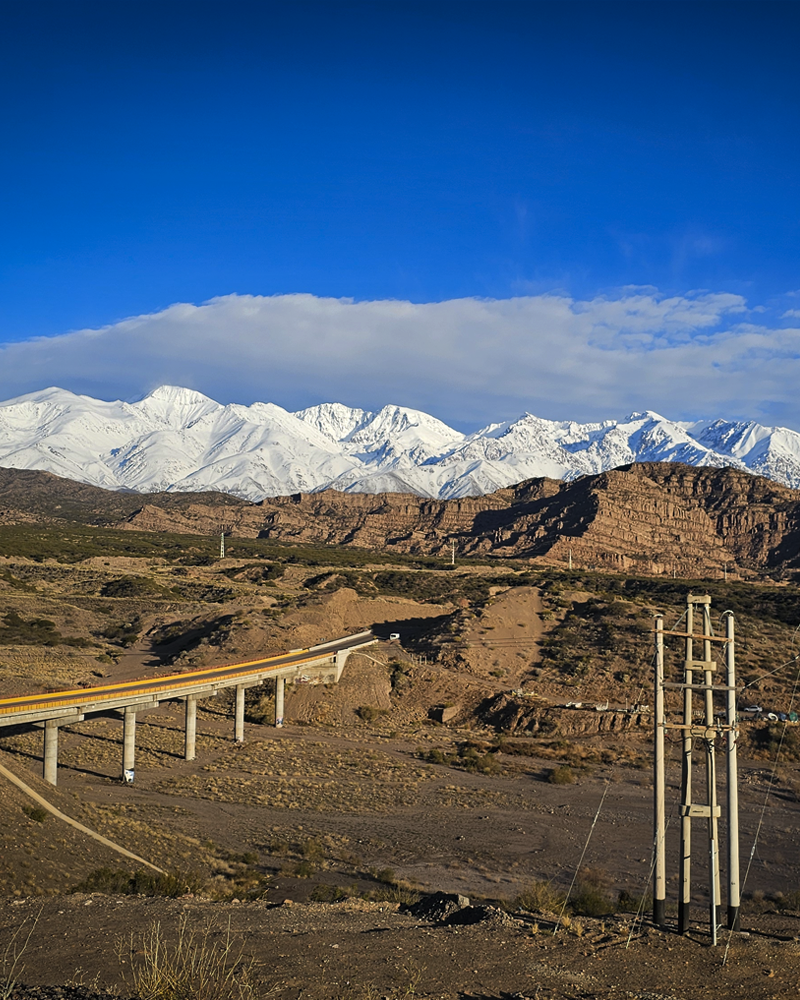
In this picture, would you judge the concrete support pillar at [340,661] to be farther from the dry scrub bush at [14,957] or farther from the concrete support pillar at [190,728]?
the dry scrub bush at [14,957]

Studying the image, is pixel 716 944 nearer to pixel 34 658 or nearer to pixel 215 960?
pixel 215 960

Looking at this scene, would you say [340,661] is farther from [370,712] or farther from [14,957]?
[14,957]

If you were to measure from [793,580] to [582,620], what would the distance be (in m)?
82.9

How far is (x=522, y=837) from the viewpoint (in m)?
→ 29.4

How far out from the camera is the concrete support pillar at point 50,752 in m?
30.7

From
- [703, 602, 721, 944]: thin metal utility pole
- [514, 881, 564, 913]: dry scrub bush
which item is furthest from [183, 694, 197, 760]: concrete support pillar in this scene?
[703, 602, 721, 944]: thin metal utility pole

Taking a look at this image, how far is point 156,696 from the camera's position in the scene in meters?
37.8

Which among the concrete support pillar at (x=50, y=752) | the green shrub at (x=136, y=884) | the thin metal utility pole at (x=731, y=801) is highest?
the thin metal utility pole at (x=731, y=801)

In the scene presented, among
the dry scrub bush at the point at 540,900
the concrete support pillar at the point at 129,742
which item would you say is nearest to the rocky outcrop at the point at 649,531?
the concrete support pillar at the point at 129,742

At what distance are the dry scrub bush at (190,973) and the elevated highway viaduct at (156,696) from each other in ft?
65.3

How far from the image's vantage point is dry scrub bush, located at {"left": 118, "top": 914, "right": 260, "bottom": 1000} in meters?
9.88

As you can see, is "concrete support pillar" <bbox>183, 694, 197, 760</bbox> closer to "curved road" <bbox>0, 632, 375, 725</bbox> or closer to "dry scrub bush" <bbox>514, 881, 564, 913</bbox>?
"curved road" <bbox>0, 632, 375, 725</bbox>

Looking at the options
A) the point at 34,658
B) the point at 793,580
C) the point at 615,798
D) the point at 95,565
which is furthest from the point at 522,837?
the point at 793,580

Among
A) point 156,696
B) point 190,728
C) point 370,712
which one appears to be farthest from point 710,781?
point 370,712
